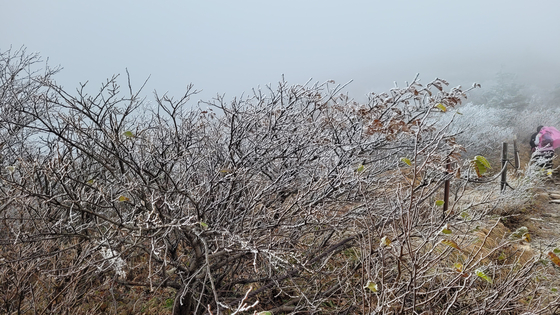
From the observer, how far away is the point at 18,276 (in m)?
2.32

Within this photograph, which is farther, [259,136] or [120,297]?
[120,297]

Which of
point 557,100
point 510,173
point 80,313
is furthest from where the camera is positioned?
point 557,100

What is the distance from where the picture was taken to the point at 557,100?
2642cm

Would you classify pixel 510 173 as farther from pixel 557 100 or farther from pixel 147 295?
pixel 557 100

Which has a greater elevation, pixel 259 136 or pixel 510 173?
pixel 259 136

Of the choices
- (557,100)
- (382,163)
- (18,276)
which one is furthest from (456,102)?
(557,100)

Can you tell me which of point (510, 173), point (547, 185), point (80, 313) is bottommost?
point (547, 185)

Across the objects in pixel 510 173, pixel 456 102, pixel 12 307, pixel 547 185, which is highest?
pixel 456 102

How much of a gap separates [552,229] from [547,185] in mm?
4509

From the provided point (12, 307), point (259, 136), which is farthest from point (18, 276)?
point (259, 136)

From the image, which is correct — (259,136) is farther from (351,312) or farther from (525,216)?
(525,216)

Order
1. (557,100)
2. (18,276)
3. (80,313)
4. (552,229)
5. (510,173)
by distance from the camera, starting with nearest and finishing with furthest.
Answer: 1. (18,276)
2. (80,313)
3. (552,229)
4. (510,173)
5. (557,100)

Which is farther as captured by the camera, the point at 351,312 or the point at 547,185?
the point at 547,185

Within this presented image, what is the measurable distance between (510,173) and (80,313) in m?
11.0
